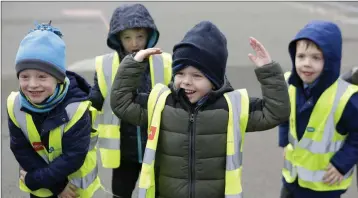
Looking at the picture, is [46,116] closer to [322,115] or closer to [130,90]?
[130,90]

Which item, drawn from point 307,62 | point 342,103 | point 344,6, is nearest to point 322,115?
point 342,103

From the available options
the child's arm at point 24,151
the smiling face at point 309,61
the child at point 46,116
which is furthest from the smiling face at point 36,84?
the smiling face at point 309,61

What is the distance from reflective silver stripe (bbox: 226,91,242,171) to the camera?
2.69m

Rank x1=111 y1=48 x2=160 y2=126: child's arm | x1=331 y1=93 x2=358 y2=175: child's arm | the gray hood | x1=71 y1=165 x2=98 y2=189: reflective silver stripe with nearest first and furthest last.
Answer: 1. x1=111 y1=48 x2=160 y2=126: child's arm
2. x1=331 y1=93 x2=358 y2=175: child's arm
3. x1=71 y1=165 x2=98 y2=189: reflective silver stripe
4. the gray hood

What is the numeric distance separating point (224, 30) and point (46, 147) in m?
7.35

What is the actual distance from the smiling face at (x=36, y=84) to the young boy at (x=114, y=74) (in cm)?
60

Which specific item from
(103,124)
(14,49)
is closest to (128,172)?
(103,124)

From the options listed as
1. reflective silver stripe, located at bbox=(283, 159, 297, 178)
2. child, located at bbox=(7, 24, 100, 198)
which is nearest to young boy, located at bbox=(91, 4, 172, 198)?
child, located at bbox=(7, 24, 100, 198)

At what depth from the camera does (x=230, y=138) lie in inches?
106

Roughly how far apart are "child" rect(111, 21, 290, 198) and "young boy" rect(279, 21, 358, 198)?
19.3 inches

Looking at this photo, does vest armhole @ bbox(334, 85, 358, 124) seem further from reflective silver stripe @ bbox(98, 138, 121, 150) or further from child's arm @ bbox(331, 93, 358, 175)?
reflective silver stripe @ bbox(98, 138, 121, 150)

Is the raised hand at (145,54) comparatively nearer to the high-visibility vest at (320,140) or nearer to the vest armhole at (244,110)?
the vest armhole at (244,110)

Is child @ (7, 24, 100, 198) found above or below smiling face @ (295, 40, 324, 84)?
below

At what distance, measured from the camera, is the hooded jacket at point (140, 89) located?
3.40 meters
